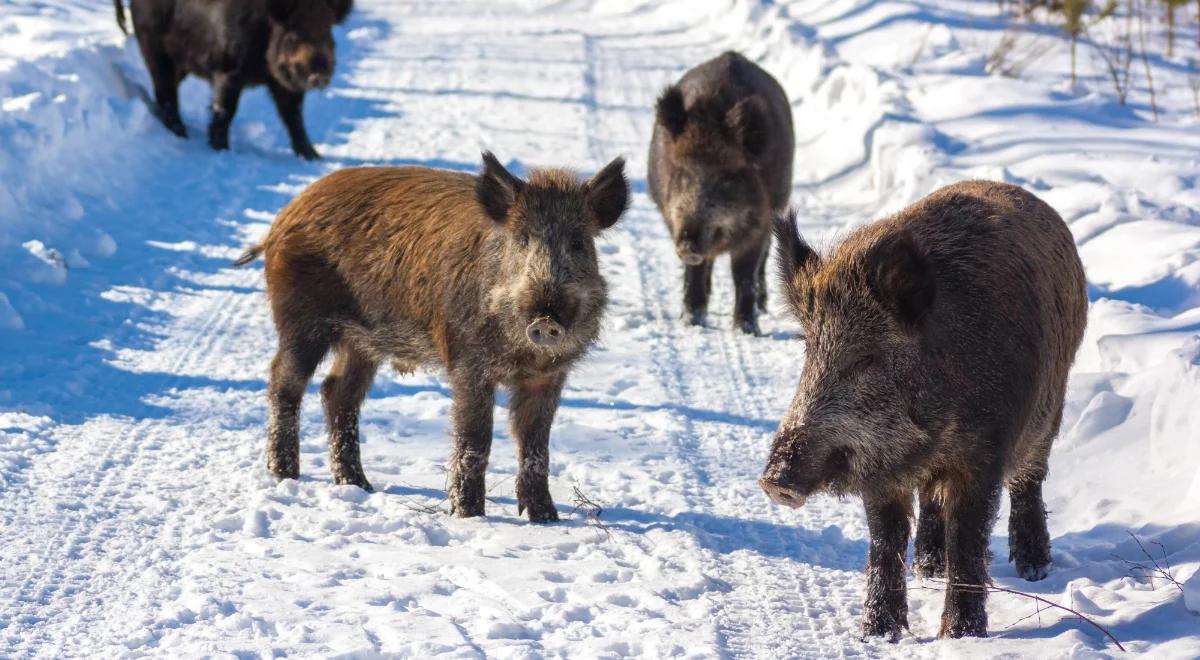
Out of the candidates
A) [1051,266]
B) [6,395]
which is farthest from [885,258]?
[6,395]

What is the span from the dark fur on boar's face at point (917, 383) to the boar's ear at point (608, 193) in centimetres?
127

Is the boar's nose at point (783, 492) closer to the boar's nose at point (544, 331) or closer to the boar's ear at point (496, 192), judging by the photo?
the boar's nose at point (544, 331)

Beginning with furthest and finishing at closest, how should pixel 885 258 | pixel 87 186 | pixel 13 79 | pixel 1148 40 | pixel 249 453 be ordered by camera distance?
pixel 1148 40, pixel 13 79, pixel 87 186, pixel 249 453, pixel 885 258

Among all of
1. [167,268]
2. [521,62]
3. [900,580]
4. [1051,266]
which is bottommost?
[521,62]

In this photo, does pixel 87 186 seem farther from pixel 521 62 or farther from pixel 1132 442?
pixel 521 62

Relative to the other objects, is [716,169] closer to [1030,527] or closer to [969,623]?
[1030,527]

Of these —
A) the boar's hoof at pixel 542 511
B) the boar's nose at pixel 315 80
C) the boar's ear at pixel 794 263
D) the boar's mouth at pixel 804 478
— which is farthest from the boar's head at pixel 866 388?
the boar's nose at pixel 315 80

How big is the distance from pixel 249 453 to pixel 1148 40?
16.4 meters

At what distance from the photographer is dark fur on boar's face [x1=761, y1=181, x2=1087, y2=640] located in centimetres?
470

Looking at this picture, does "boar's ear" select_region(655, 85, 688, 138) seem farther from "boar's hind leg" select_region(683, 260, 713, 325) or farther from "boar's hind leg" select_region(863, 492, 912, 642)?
"boar's hind leg" select_region(863, 492, 912, 642)

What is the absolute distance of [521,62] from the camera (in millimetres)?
20500

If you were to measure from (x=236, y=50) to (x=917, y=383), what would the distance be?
1074 cm

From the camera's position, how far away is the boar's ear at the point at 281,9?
1392 cm

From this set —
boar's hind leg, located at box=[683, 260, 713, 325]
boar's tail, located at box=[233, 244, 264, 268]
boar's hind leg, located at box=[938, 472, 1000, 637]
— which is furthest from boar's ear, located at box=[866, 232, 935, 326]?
boar's hind leg, located at box=[683, 260, 713, 325]
